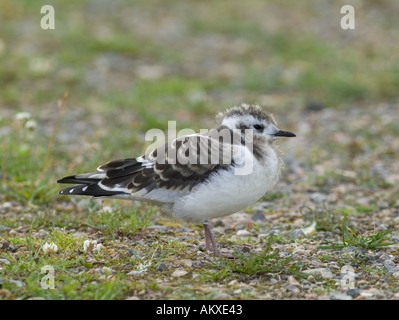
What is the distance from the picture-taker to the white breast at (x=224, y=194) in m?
5.32

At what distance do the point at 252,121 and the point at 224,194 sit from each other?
96 centimetres

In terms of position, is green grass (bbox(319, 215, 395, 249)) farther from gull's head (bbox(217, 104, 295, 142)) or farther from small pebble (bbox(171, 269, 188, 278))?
small pebble (bbox(171, 269, 188, 278))

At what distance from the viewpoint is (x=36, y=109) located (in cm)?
1045

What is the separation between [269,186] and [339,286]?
3.67 feet

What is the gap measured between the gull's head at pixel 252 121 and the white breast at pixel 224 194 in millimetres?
492

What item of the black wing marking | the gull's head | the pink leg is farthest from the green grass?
the black wing marking

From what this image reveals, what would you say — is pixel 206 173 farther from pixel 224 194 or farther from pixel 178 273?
pixel 178 273

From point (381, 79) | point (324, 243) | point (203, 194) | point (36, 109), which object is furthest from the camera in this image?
Result: point (381, 79)

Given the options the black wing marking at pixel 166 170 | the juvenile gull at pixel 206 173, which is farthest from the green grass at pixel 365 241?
the black wing marking at pixel 166 170

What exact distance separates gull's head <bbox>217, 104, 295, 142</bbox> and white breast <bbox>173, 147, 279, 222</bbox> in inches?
19.4

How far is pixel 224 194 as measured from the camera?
5.31 metres

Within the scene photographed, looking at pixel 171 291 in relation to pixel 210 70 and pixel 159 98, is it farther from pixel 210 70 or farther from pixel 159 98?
pixel 210 70

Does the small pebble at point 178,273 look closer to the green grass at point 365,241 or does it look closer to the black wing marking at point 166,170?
the black wing marking at point 166,170
